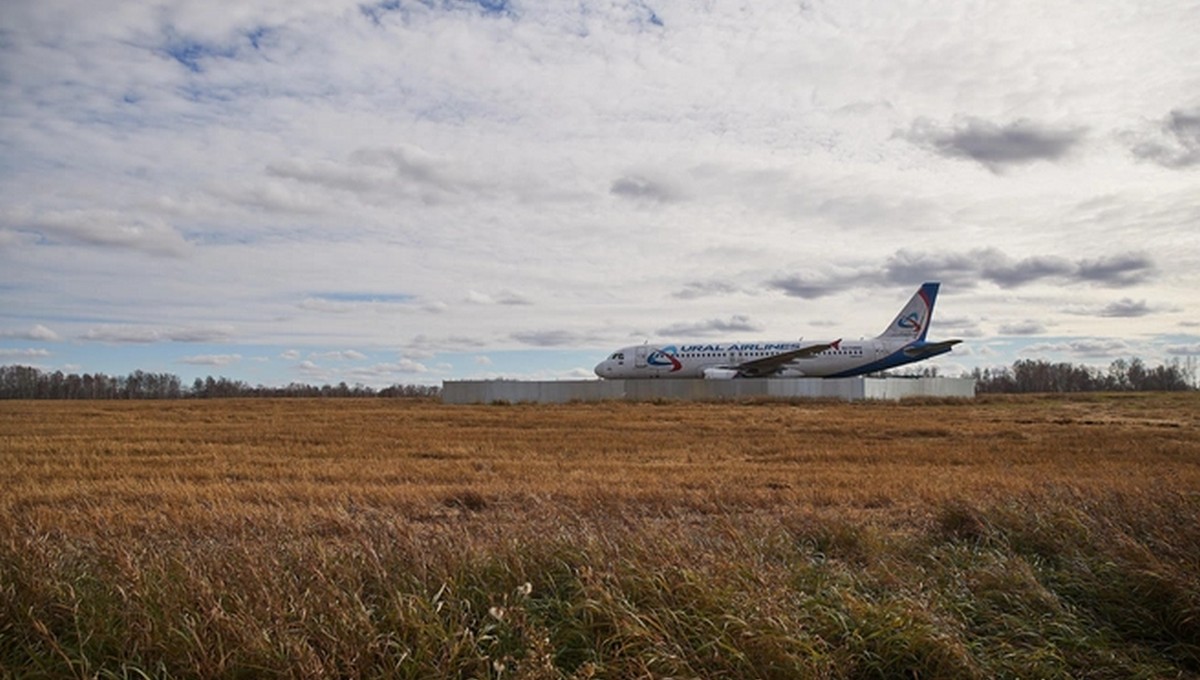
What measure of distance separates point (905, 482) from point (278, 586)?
39.0 ft

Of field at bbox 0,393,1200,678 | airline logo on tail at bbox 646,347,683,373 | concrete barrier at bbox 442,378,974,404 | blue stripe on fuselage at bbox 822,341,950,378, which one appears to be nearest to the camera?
field at bbox 0,393,1200,678

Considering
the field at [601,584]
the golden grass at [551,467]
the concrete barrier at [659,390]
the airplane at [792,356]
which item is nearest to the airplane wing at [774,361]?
the airplane at [792,356]

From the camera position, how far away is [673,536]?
7559 mm

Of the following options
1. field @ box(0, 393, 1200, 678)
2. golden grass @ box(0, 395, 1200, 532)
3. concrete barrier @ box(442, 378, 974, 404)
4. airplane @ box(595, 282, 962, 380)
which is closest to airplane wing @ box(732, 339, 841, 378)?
airplane @ box(595, 282, 962, 380)

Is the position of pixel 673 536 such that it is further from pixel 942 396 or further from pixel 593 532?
pixel 942 396

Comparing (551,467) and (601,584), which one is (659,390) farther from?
(601,584)

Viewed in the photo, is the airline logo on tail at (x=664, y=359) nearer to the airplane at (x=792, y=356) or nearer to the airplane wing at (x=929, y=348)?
the airplane at (x=792, y=356)

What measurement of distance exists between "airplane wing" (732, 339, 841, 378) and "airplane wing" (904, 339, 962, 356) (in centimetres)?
544

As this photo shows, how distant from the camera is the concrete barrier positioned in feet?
188

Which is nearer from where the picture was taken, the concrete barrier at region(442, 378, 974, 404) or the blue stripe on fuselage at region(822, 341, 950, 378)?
the concrete barrier at region(442, 378, 974, 404)

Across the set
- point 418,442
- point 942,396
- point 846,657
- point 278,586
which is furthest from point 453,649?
point 942,396

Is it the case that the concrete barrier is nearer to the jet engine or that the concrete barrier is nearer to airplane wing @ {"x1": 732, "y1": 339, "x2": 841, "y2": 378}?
the jet engine

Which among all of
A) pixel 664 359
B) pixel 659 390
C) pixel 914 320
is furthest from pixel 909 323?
pixel 659 390

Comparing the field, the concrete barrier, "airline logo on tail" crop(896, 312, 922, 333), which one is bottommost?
the field
